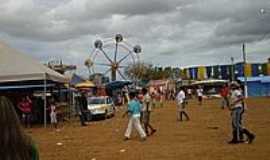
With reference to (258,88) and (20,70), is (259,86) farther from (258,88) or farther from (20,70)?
(20,70)

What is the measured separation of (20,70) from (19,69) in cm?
13

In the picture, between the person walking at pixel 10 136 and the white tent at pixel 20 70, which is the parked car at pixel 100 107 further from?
the person walking at pixel 10 136

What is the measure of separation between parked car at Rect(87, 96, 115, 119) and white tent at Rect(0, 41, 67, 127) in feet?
14.7

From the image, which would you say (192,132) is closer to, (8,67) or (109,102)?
(8,67)

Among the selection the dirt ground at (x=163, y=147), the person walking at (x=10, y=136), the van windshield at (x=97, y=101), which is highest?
the person walking at (x=10, y=136)

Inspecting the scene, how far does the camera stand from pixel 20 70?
2648 centimetres

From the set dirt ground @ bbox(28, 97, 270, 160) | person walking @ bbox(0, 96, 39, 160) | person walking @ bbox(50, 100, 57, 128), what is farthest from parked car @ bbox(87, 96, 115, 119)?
person walking @ bbox(0, 96, 39, 160)

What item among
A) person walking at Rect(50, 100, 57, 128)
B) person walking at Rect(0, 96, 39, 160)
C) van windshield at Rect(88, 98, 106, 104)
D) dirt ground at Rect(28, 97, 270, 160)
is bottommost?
dirt ground at Rect(28, 97, 270, 160)

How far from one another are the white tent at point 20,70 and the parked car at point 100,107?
4.47m

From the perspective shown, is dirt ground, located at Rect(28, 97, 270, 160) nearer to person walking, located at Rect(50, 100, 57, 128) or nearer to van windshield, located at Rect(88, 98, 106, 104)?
person walking, located at Rect(50, 100, 57, 128)

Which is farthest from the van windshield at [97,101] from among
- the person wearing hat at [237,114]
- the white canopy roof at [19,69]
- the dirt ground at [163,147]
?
the person wearing hat at [237,114]

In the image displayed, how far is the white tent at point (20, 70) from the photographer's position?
2581 centimetres

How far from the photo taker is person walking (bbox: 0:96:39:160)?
3338 millimetres

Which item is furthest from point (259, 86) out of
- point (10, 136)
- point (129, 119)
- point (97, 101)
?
point (10, 136)
